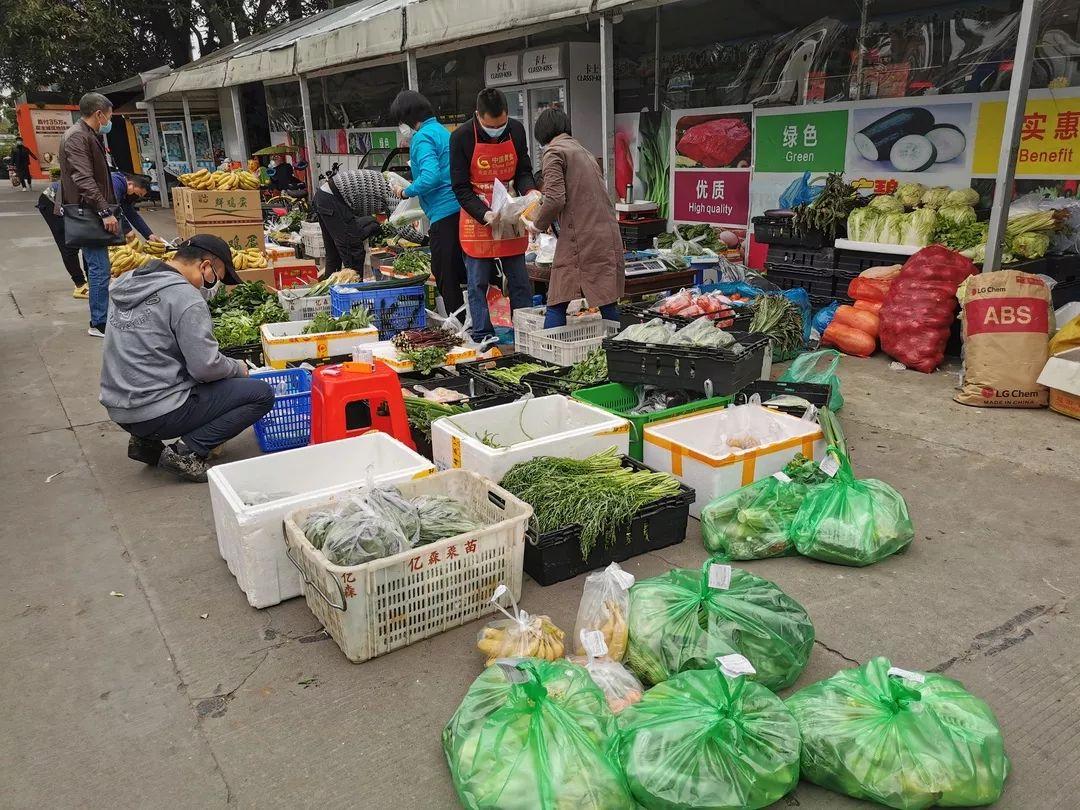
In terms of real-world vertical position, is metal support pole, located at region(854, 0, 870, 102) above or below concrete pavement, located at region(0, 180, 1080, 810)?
above

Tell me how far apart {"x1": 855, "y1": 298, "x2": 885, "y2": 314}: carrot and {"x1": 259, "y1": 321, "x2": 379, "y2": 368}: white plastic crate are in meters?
3.87

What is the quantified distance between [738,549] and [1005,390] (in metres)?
2.74

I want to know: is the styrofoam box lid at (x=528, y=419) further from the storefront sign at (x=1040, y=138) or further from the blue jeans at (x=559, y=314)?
the storefront sign at (x=1040, y=138)

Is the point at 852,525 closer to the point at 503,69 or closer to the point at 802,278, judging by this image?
Answer: the point at 802,278

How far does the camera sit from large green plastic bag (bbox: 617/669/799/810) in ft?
6.88

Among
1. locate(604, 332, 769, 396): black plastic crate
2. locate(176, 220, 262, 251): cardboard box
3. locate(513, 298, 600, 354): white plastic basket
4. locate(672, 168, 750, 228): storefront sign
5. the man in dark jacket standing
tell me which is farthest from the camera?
the man in dark jacket standing

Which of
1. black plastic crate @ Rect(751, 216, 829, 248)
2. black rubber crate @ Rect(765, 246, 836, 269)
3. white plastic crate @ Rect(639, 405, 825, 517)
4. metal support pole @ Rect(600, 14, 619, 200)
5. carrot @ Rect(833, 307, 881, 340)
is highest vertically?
metal support pole @ Rect(600, 14, 619, 200)

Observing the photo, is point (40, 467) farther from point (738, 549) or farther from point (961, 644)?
point (961, 644)

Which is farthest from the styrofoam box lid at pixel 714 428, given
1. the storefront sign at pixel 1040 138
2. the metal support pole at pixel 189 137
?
the metal support pole at pixel 189 137

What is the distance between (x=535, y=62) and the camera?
417 inches

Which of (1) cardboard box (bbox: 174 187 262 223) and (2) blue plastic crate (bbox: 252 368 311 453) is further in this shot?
(1) cardboard box (bbox: 174 187 262 223)

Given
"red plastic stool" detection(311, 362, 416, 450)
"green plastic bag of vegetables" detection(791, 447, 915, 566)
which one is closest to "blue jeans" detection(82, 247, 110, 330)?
"red plastic stool" detection(311, 362, 416, 450)

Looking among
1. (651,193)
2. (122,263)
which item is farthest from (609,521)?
(122,263)

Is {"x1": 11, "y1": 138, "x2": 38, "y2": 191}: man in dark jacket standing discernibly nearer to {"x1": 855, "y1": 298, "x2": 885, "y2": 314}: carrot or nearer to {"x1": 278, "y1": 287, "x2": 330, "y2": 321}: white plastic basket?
{"x1": 278, "y1": 287, "x2": 330, "y2": 321}: white plastic basket
